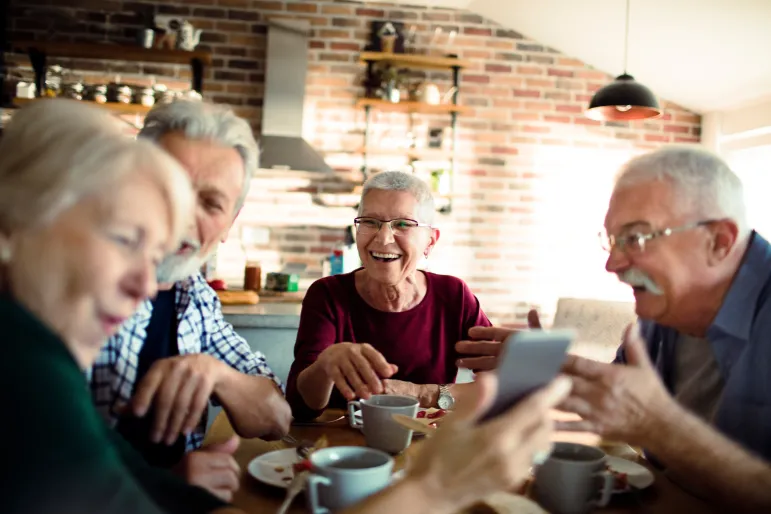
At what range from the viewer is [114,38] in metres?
4.51

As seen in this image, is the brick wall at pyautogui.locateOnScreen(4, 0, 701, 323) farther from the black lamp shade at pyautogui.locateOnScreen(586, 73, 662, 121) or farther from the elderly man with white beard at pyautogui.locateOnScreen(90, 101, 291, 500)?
the elderly man with white beard at pyautogui.locateOnScreen(90, 101, 291, 500)

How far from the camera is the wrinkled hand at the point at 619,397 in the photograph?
1.05 metres

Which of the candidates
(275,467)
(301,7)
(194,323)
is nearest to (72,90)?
(301,7)

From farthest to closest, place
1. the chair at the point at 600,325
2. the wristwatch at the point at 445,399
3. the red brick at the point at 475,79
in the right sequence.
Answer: the red brick at the point at 475,79 < the chair at the point at 600,325 < the wristwatch at the point at 445,399

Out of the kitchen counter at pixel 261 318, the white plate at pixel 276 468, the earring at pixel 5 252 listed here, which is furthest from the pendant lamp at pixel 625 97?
the earring at pixel 5 252

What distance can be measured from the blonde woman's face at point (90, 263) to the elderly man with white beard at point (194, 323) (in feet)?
1.49

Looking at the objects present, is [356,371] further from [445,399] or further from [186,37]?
[186,37]

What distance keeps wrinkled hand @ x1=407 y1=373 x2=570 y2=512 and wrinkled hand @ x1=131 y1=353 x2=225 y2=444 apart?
501mm

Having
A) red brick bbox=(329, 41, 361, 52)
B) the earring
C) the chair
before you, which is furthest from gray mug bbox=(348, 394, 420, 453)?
red brick bbox=(329, 41, 361, 52)

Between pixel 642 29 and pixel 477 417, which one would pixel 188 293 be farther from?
pixel 642 29

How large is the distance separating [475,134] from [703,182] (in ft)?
12.0

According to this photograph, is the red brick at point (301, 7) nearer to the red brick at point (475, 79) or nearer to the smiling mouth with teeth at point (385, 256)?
the red brick at point (475, 79)

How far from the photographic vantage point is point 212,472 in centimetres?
103

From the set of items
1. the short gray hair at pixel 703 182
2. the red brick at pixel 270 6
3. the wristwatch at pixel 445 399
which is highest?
the red brick at pixel 270 6
